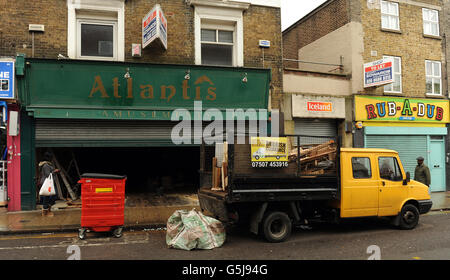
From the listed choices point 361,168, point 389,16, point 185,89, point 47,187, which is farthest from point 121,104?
point 389,16

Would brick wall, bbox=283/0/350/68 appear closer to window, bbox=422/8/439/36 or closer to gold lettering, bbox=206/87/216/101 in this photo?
window, bbox=422/8/439/36

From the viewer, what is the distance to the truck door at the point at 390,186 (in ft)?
25.3

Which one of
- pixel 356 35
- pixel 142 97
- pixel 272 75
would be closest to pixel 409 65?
pixel 356 35

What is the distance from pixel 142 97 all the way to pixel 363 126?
9121 millimetres

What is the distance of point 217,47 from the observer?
12422 mm

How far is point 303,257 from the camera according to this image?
5.84 meters

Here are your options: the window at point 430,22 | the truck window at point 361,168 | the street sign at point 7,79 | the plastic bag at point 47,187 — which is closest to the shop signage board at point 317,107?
the truck window at point 361,168

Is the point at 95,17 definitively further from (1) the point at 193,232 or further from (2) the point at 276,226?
(2) the point at 276,226

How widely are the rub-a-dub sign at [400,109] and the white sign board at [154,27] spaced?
8401 millimetres

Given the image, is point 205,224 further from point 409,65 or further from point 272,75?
point 409,65

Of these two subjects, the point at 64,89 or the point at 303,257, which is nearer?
the point at 303,257

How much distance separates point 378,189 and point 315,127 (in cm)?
667

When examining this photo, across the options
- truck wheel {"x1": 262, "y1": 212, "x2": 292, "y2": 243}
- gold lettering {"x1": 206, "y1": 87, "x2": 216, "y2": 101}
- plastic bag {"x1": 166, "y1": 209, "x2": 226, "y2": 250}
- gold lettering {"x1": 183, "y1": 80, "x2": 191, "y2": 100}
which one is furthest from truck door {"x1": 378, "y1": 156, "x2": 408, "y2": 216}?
gold lettering {"x1": 183, "y1": 80, "x2": 191, "y2": 100}

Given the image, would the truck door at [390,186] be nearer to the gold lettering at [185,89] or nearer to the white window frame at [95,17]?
the gold lettering at [185,89]
